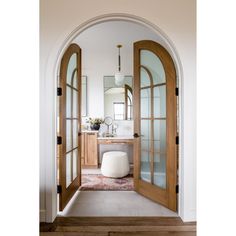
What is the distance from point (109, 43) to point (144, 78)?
1.90 metres

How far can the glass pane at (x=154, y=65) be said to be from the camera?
3.10m

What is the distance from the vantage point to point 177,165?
279 centimetres

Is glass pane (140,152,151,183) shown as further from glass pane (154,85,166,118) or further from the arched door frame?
the arched door frame

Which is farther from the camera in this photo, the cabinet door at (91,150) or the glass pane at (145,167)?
the cabinet door at (91,150)

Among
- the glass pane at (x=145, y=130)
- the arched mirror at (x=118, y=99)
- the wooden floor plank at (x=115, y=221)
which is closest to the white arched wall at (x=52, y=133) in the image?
the wooden floor plank at (x=115, y=221)

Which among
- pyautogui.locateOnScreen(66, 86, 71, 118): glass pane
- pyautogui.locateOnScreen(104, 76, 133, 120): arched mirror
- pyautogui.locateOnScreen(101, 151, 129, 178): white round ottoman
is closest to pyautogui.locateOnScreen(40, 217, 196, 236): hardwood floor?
pyautogui.locateOnScreen(66, 86, 71, 118): glass pane

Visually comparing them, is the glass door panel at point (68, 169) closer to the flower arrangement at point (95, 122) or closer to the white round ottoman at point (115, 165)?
the white round ottoman at point (115, 165)

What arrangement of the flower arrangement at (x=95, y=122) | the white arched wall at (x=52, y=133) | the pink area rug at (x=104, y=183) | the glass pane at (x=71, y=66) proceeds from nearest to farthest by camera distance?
1. the white arched wall at (x=52, y=133)
2. the glass pane at (x=71, y=66)
3. the pink area rug at (x=104, y=183)
4. the flower arrangement at (x=95, y=122)

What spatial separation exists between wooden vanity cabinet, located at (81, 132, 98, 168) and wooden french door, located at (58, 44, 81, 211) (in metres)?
1.46

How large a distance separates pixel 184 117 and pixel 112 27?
2.40 m

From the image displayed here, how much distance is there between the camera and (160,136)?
316 cm

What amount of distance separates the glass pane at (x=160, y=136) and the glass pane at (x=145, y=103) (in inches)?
8.9
